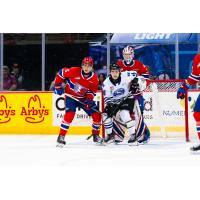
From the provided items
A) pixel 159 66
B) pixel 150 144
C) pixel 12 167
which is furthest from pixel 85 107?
pixel 159 66

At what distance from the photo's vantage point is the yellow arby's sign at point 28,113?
32.7 feet

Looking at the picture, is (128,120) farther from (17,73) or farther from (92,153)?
(17,73)

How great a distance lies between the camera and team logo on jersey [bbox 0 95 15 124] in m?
10.0

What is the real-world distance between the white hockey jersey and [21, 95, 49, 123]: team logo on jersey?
2.57 metres

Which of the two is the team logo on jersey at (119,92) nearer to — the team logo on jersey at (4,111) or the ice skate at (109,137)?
the ice skate at (109,137)

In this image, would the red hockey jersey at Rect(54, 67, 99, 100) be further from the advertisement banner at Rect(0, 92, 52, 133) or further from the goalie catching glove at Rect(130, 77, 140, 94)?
the advertisement banner at Rect(0, 92, 52, 133)

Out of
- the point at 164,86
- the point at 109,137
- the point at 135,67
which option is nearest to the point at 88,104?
the point at 109,137

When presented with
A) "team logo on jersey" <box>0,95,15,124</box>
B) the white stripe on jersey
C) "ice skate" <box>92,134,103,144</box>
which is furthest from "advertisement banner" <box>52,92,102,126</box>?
the white stripe on jersey

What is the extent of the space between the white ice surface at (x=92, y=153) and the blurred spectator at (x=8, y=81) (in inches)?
172

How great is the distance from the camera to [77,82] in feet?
25.0

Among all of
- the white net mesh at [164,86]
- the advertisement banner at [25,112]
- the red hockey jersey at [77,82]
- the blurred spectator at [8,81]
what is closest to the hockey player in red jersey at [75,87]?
the red hockey jersey at [77,82]

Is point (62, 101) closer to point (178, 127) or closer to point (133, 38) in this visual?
point (178, 127)

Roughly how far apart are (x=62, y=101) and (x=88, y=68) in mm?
2462

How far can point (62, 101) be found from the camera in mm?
9945
